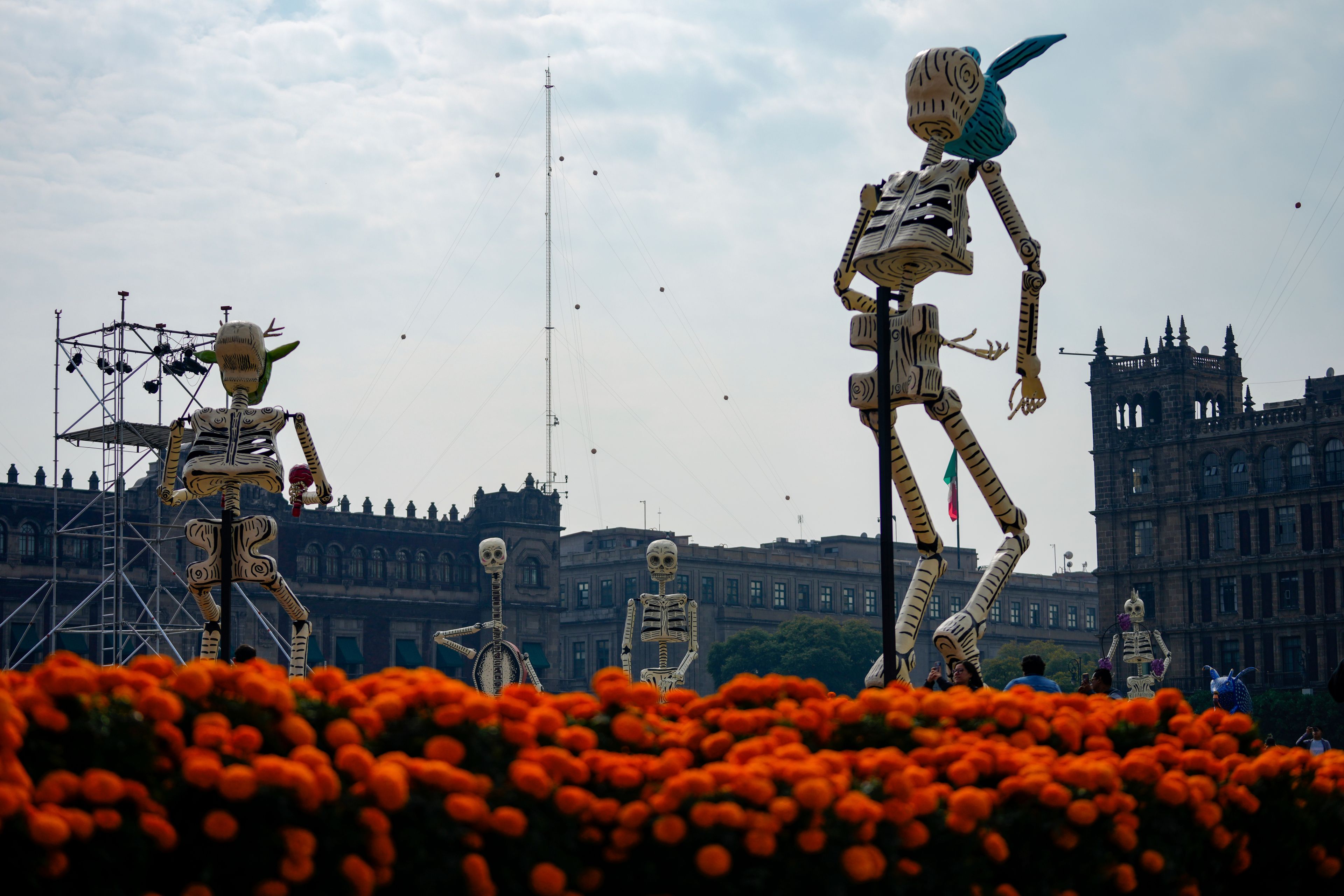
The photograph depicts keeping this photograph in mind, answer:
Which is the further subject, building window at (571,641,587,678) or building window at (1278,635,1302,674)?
building window at (571,641,587,678)

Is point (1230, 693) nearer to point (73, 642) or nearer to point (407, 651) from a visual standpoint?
point (73, 642)

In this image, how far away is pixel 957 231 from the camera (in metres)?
13.7

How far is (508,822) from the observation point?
566 cm

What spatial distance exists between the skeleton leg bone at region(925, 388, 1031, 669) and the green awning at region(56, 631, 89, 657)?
196 ft

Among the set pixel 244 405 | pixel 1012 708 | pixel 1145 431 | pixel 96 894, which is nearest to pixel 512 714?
pixel 96 894

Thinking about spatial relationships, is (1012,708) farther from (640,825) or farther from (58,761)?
(58,761)

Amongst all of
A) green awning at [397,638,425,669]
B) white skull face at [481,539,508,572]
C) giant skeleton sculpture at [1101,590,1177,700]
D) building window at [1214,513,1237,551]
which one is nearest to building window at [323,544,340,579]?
green awning at [397,638,425,669]

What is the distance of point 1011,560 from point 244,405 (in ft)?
28.1

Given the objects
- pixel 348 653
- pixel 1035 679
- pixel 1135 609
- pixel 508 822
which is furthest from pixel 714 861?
pixel 348 653

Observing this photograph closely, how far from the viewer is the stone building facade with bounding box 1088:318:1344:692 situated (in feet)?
264

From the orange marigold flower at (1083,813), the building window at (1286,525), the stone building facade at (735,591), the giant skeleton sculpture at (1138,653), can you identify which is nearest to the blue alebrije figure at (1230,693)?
the giant skeleton sculpture at (1138,653)

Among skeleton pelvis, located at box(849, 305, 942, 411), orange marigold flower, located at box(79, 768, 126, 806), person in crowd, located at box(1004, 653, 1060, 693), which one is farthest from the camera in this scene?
skeleton pelvis, located at box(849, 305, 942, 411)

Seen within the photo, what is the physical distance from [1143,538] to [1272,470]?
7405 millimetres

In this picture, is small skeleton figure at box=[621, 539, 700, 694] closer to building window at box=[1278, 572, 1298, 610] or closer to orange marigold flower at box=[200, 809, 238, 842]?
orange marigold flower at box=[200, 809, 238, 842]
